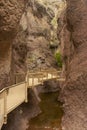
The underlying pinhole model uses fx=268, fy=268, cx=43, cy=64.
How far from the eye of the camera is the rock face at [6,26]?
13633mm

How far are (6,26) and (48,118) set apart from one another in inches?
348

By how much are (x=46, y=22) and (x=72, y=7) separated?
23.1 meters

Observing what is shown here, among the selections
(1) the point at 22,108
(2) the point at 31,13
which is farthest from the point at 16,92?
(2) the point at 31,13

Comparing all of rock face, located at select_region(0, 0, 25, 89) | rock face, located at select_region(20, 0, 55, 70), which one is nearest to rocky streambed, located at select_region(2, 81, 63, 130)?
rock face, located at select_region(0, 0, 25, 89)

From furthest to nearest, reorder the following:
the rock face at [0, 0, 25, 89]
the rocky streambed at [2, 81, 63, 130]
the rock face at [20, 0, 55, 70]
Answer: the rock face at [20, 0, 55, 70]
the rocky streambed at [2, 81, 63, 130]
the rock face at [0, 0, 25, 89]

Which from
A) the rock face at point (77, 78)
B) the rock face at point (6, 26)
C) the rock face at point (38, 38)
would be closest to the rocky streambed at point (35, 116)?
the rock face at point (77, 78)

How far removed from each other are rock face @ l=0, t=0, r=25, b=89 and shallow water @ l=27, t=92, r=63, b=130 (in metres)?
4.09

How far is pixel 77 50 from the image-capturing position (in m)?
18.3

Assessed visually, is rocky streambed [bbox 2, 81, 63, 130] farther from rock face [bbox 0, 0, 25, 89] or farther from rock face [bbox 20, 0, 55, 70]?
rock face [bbox 20, 0, 55, 70]

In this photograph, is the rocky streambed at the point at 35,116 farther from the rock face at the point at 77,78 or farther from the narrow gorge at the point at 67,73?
the rock face at the point at 77,78

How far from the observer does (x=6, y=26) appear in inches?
549

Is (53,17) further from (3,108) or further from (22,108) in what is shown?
(3,108)

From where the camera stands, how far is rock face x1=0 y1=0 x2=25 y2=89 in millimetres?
13633

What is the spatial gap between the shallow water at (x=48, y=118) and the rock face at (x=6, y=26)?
4090 millimetres
